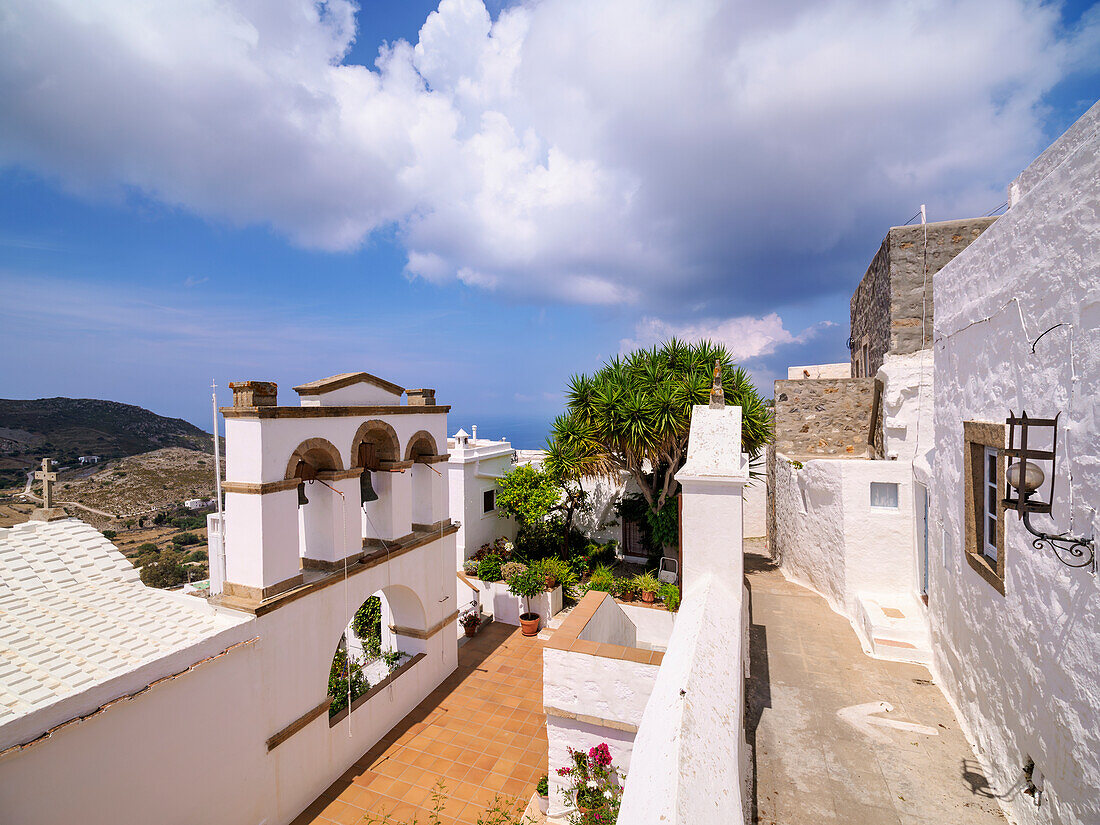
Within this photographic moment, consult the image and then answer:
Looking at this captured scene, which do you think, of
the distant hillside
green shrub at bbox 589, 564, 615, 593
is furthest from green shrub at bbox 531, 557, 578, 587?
the distant hillside

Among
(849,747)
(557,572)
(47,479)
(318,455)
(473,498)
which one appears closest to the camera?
(849,747)

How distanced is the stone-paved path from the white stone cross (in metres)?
8.05

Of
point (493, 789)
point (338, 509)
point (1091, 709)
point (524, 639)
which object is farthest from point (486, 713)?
point (1091, 709)

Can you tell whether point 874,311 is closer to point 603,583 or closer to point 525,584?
point 603,583

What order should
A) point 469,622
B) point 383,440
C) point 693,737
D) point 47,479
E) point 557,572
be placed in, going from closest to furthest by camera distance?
point 693,737 < point 47,479 < point 383,440 < point 469,622 < point 557,572

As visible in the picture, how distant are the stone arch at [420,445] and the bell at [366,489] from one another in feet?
2.51

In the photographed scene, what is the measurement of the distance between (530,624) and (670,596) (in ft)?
12.3

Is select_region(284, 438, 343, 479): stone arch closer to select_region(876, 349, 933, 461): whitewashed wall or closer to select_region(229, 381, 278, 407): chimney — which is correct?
select_region(229, 381, 278, 407): chimney

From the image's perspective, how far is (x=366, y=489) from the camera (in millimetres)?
8570

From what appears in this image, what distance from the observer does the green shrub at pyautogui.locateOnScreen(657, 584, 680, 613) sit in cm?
952

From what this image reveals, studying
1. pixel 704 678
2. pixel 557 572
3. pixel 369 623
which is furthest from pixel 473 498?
pixel 704 678

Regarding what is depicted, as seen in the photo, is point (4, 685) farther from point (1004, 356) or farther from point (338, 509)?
point (1004, 356)

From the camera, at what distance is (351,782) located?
290 inches

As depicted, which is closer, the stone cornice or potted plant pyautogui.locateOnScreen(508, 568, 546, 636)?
the stone cornice
